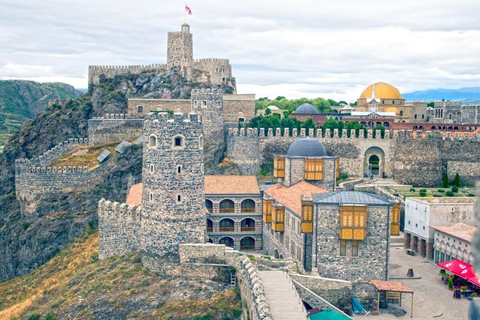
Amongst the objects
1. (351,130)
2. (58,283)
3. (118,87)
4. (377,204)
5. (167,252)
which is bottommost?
(58,283)

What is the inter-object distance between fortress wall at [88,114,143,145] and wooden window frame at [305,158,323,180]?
73.1 feet

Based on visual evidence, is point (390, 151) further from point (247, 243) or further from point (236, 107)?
point (247, 243)

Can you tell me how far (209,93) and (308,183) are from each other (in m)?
16.0

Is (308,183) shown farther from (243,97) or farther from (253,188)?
(243,97)

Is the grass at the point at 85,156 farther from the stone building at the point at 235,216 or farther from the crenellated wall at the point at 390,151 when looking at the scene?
the stone building at the point at 235,216

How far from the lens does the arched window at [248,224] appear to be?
40.8 m

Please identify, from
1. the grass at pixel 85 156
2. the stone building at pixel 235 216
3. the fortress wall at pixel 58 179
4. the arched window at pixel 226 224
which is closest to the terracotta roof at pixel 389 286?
the stone building at pixel 235 216

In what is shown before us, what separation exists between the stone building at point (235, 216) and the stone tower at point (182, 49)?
2682cm

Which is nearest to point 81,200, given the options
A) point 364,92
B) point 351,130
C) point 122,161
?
point 122,161

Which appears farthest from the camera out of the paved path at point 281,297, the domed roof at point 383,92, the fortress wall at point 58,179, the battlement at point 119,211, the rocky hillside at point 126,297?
the domed roof at point 383,92

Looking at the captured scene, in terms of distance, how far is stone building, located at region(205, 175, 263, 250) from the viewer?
133ft

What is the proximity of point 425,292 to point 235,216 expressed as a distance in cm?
1526

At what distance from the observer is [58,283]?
34.3 m

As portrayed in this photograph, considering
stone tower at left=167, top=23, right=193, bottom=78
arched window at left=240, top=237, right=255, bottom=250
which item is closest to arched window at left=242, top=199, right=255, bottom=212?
arched window at left=240, top=237, right=255, bottom=250
